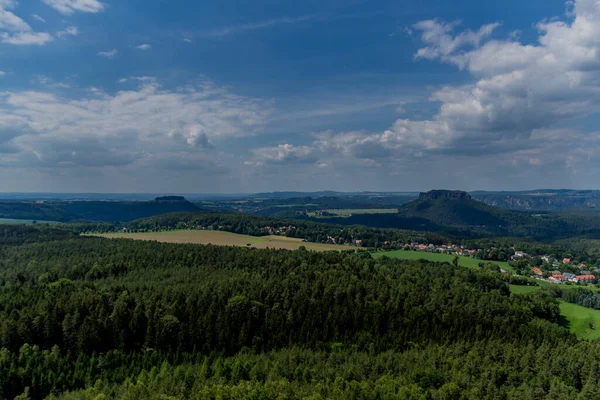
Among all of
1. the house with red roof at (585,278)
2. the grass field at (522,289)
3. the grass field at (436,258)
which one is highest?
the grass field at (436,258)

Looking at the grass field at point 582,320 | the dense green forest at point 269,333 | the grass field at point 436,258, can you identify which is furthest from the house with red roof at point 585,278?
the dense green forest at point 269,333

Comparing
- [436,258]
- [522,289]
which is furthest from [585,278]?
[436,258]

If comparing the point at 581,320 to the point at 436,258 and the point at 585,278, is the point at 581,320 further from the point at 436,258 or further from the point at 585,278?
the point at 436,258

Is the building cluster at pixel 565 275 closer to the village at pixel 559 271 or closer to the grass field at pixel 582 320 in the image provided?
the village at pixel 559 271

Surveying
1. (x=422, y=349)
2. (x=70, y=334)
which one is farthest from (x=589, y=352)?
(x=70, y=334)

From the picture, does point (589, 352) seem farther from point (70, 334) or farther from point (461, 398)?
point (70, 334)

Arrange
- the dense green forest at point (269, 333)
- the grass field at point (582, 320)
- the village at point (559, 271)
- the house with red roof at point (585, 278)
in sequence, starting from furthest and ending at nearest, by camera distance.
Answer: the house with red roof at point (585, 278) < the village at point (559, 271) < the grass field at point (582, 320) < the dense green forest at point (269, 333)
